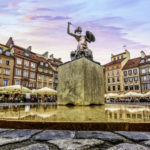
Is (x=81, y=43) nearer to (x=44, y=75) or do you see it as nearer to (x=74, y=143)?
(x=74, y=143)

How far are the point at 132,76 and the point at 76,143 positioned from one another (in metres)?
41.1

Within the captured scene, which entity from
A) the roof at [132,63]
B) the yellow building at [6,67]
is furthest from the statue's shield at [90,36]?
the roof at [132,63]

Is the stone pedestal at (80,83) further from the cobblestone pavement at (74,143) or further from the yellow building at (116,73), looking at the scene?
the yellow building at (116,73)

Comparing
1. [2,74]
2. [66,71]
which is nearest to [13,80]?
[2,74]

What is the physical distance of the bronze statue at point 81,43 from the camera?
19.9 ft

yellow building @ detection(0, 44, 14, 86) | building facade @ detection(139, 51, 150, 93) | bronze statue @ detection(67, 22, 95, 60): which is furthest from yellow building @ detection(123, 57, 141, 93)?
bronze statue @ detection(67, 22, 95, 60)

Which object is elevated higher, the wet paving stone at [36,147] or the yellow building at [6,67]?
the yellow building at [6,67]

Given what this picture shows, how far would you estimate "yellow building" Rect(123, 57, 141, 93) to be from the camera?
3743cm

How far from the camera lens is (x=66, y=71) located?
5.69 meters

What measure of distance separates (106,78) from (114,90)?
17.6ft

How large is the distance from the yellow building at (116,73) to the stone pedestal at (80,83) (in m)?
37.4

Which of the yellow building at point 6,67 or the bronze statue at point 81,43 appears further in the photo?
the yellow building at point 6,67

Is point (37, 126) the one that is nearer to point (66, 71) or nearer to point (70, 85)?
point (70, 85)

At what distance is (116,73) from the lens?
42.7 metres
